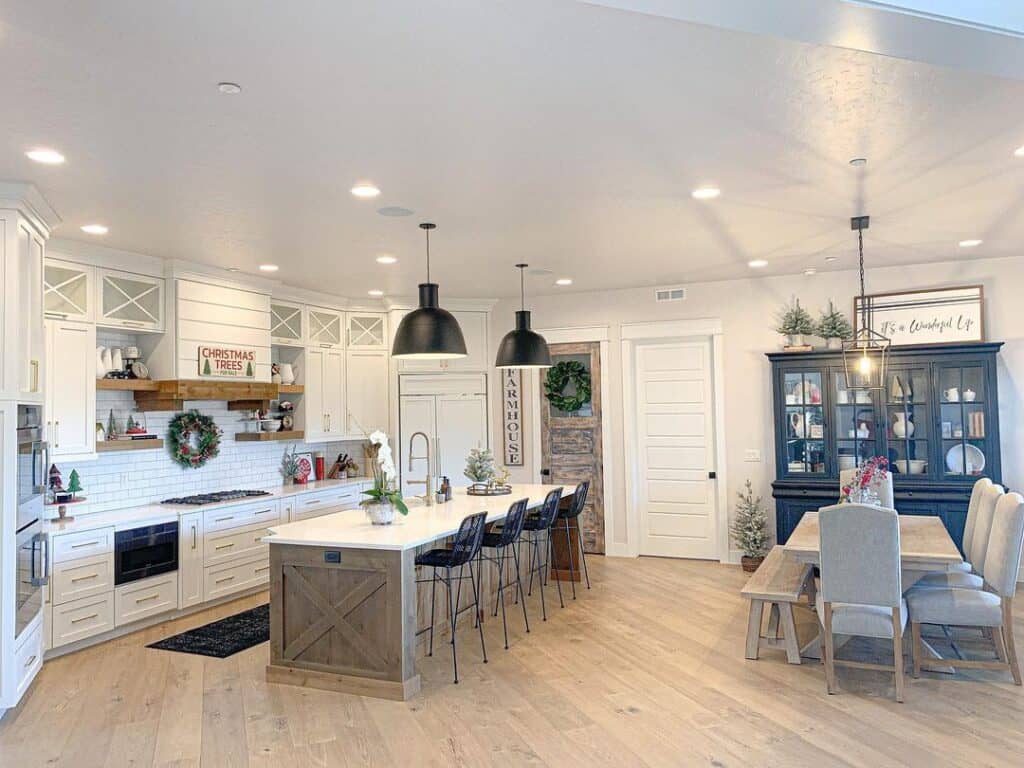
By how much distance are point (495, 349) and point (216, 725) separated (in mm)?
5397

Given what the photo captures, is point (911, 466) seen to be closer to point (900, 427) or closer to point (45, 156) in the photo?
point (900, 427)

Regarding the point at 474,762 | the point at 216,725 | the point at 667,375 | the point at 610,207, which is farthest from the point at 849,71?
the point at 667,375

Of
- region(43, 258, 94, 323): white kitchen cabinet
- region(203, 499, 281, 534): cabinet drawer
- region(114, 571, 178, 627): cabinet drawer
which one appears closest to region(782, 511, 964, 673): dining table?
region(203, 499, 281, 534): cabinet drawer

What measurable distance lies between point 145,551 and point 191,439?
1.29 metres

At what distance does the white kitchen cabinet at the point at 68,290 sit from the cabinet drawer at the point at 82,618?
1957mm

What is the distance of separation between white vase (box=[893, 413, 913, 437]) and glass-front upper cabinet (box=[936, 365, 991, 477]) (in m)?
0.24

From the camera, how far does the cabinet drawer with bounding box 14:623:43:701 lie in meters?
4.16

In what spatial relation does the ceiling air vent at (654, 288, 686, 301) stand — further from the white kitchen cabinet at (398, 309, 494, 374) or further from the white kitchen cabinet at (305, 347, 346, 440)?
the white kitchen cabinet at (305, 347, 346, 440)

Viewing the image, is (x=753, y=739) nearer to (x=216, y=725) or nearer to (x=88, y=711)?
(x=216, y=725)

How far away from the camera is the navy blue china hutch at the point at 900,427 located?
6.54 metres

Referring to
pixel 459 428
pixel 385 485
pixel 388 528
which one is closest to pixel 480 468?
pixel 385 485

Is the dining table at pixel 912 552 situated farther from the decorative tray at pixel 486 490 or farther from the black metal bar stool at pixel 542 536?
the decorative tray at pixel 486 490

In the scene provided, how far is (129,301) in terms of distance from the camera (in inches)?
234

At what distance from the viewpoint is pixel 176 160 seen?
150 inches
